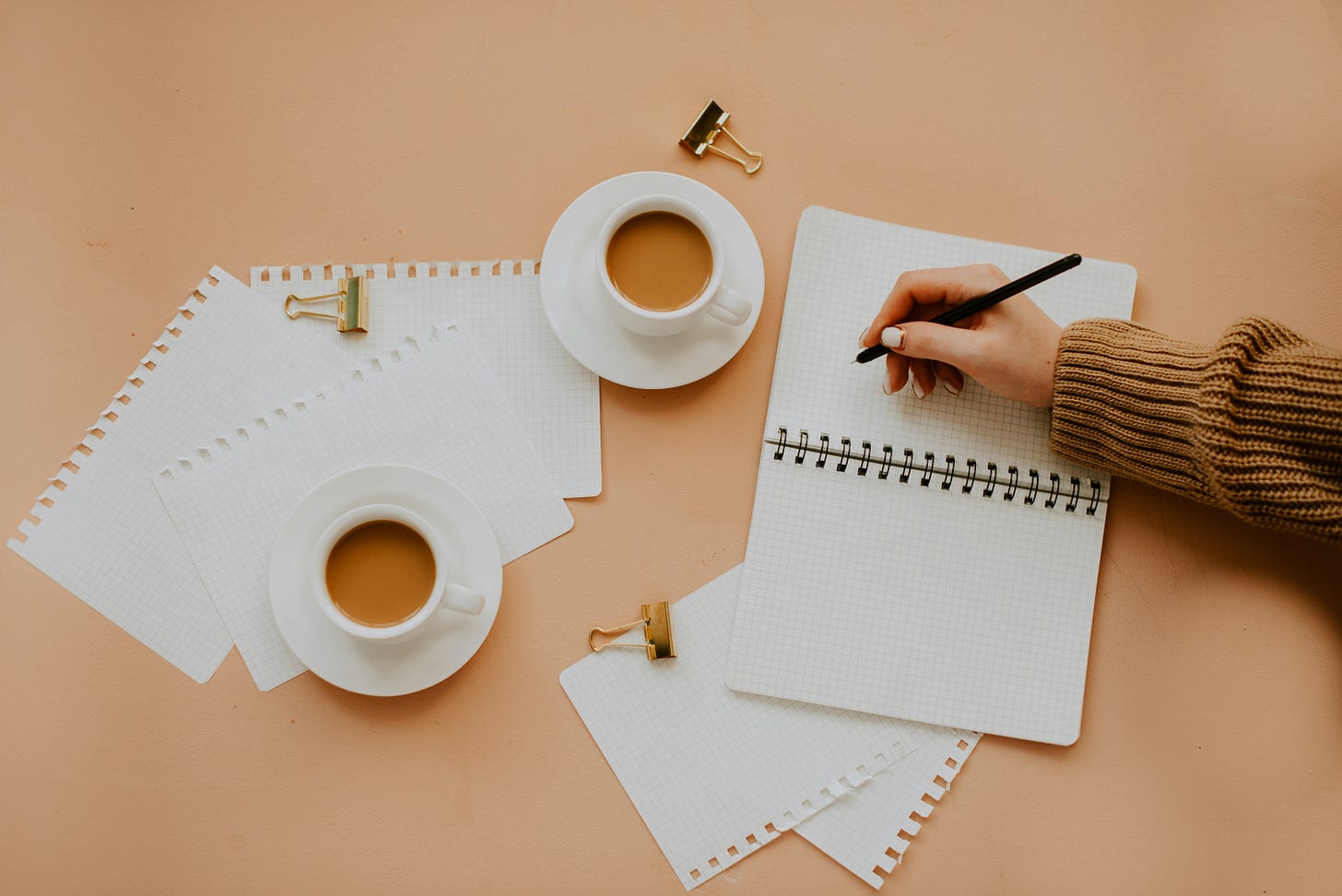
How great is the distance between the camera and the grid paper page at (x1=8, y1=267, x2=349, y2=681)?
48.0 inches

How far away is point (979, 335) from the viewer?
117 centimetres

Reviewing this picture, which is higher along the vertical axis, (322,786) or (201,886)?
(322,786)

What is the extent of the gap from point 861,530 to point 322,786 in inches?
32.9

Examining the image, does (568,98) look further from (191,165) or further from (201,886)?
(201,886)

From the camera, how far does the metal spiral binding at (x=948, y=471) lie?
124cm

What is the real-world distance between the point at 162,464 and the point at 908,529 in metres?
1.06

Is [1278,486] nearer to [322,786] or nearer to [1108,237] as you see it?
[1108,237]

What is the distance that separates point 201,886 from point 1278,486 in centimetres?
151

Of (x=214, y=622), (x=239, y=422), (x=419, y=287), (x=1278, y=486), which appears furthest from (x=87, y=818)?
(x=1278, y=486)

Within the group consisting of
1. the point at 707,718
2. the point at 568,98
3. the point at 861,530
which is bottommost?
the point at 707,718

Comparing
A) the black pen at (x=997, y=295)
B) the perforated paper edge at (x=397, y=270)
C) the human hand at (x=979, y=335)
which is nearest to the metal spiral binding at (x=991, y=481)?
the human hand at (x=979, y=335)

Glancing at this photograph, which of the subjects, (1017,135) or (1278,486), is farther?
(1017,135)

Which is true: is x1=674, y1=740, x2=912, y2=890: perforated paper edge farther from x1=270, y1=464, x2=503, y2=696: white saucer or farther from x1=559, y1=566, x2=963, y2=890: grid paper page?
x1=270, y1=464, x2=503, y2=696: white saucer

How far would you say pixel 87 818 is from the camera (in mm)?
1206
